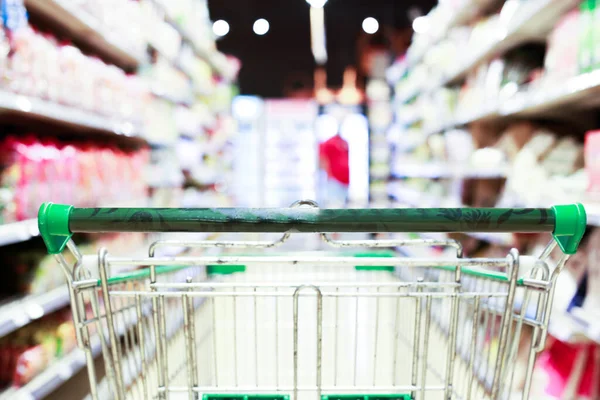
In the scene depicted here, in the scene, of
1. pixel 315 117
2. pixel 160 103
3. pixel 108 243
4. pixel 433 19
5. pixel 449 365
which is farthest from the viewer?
pixel 315 117

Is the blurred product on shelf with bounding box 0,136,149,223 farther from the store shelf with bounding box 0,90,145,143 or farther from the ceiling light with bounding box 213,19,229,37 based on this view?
the ceiling light with bounding box 213,19,229,37

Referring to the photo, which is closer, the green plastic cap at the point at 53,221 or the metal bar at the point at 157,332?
the green plastic cap at the point at 53,221

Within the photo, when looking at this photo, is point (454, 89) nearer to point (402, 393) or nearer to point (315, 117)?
point (402, 393)

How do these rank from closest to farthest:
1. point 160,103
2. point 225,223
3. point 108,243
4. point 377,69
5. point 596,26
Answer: point 225,223
point 596,26
point 108,243
point 160,103
point 377,69

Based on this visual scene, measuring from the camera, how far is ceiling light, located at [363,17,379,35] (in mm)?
6477

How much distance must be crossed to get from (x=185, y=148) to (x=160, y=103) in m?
0.70

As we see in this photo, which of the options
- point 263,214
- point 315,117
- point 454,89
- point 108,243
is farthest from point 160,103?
point 315,117

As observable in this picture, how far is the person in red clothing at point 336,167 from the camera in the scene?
7520 millimetres

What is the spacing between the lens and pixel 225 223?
2.47 ft

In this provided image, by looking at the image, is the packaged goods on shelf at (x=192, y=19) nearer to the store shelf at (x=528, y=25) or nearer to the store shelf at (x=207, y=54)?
the store shelf at (x=207, y=54)

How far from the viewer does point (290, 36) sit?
267 inches

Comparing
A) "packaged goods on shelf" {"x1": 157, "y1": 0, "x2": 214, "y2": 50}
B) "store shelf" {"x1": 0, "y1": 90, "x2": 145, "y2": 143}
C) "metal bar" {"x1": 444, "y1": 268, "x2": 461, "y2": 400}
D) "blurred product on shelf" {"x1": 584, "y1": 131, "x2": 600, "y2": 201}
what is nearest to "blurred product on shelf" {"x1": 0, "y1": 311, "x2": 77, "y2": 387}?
"store shelf" {"x1": 0, "y1": 90, "x2": 145, "y2": 143}

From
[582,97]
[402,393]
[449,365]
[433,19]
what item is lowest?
[402,393]

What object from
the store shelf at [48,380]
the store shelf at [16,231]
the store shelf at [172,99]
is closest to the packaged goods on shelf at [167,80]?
the store shelf at [172,99]
